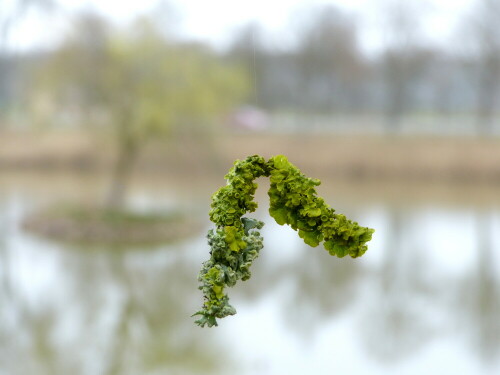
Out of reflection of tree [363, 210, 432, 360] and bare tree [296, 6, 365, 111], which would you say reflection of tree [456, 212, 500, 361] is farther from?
bare tree [296, 6, 365, 111]

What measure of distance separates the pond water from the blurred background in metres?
0.02

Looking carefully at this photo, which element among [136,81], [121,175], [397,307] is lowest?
[397,307]

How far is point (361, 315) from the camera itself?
13.6 ft

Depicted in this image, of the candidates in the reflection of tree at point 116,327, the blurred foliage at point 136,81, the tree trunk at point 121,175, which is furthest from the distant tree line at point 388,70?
the reflection of tree at point 116,327

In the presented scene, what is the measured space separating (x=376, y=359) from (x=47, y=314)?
6.47 feet

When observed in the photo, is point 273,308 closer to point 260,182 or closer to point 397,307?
point 397,307

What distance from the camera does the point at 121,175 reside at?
7328 mm

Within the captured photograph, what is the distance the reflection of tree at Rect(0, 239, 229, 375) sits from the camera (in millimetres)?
3400

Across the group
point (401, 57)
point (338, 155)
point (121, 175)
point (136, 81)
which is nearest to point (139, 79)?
point (136, 81)

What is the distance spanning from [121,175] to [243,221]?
5.79 metres

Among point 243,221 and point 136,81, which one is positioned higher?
point 136,81

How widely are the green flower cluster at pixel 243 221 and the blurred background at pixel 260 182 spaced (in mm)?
314

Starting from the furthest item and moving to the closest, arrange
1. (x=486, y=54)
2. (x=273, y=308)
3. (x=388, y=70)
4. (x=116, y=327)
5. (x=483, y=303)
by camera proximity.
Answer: (x=388, y=70) < (x=486, y=54) < (x=483, y=303) < (x=273, y=308) < (x=116, y=327)

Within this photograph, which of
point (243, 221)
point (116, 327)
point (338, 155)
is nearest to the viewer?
point (243, 221)
